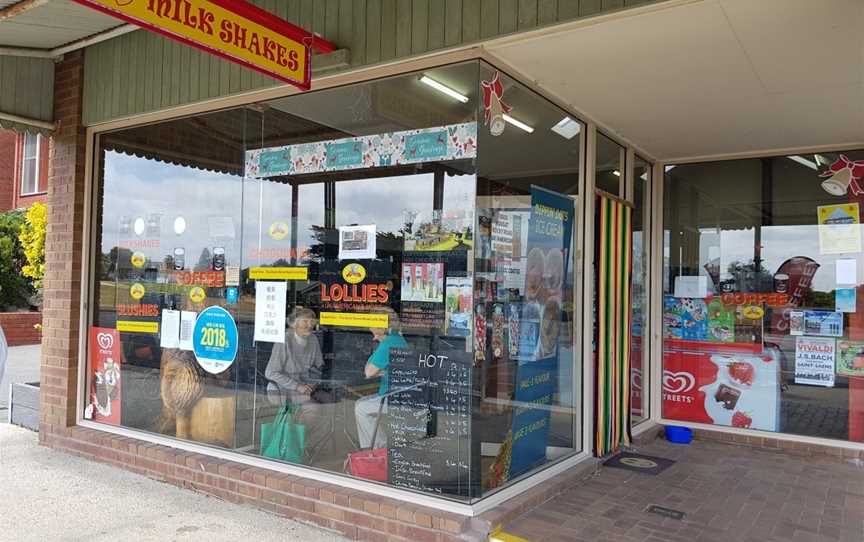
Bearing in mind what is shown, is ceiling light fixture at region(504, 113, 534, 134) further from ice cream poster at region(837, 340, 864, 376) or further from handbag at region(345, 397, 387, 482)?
ice cream poster at region(837, 340, 864, 376)

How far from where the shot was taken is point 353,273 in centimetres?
437

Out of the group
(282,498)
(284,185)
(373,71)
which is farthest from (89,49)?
(282,498)

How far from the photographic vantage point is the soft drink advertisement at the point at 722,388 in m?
6.03

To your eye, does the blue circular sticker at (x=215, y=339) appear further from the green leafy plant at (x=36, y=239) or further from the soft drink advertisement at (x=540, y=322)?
the green leafy plant at (x=36, y=239)

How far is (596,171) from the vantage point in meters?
5.23

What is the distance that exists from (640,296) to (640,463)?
1.69m

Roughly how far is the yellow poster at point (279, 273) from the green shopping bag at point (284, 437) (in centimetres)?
94

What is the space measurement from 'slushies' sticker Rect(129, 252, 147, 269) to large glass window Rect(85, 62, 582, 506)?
0.07 ft

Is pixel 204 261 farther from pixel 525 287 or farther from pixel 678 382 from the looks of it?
pixel 678 382

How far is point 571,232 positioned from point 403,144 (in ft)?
4.98

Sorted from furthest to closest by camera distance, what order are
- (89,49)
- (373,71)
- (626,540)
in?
(89,49) < (373,71) < (626,540)

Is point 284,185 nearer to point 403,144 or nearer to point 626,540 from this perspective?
point 403,144

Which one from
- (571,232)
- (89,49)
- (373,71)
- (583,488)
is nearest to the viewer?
(373,71)

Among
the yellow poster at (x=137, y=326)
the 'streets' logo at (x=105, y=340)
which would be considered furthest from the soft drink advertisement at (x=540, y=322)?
the 'streets' logo at (x=105, y=340)
